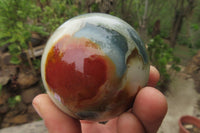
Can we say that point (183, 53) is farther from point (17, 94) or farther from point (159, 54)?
point (17, 94)

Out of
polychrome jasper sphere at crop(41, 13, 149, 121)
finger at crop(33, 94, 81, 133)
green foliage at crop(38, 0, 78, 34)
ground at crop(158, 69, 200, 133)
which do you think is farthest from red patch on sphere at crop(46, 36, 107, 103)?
ground at crop(158, 69, 200, 133)

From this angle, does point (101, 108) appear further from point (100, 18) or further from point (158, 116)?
point (100, 18)

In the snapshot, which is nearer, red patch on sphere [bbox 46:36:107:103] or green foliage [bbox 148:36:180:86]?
red patch on sphere [bbox 46:36:107:103]

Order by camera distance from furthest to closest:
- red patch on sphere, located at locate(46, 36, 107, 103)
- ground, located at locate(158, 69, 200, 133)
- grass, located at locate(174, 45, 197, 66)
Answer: grass, located at locate(174, 45, 197, 66) → ground, located at locate(158, 69, 200, 133) → red patch on sphere, located at locate(46, 36, 107, 103)

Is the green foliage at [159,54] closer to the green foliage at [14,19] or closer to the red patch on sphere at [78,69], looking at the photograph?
the green foliage at [14,19]

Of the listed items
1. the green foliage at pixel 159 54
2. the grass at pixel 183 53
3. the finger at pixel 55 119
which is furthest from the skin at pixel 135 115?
the grass at pixel 183 53

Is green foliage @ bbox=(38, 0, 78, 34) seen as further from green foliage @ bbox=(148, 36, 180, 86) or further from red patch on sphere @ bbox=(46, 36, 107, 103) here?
red patch on sphere @ bbox=(46, 36, 107, 103)
